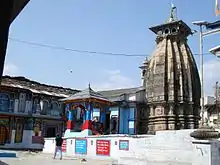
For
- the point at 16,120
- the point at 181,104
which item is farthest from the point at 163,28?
the point at 16,120

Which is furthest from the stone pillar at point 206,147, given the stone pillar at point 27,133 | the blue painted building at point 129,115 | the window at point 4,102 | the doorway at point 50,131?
the doorway at point 50,131

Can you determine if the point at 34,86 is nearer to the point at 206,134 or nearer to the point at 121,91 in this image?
the point at 121,91

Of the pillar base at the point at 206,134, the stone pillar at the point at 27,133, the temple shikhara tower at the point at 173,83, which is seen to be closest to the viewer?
the pillar base at the point at 206,134

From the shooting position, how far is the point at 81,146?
2094 centimetres

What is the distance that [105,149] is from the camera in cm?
1914

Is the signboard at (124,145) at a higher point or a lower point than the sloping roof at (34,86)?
lower

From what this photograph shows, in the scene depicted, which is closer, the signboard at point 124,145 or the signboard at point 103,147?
the signboard at point 124,145

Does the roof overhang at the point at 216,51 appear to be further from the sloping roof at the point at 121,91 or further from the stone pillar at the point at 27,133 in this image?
the stone pillar at the point at 27,133

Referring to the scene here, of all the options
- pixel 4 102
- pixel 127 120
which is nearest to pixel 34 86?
pixel 4 102

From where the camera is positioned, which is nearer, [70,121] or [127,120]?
[70,121]

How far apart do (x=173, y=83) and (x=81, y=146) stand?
15005 mm

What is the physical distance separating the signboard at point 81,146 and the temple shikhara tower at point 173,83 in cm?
1214

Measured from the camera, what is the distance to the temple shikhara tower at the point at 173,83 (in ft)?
103

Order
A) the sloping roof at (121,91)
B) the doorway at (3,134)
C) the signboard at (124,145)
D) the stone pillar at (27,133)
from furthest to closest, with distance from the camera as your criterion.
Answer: the sloping roof at (121,91) < the stone pillar at (27,133) < the doorway at (3,134) < the signboard at (124,145)
